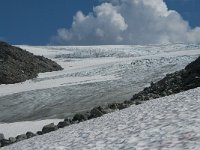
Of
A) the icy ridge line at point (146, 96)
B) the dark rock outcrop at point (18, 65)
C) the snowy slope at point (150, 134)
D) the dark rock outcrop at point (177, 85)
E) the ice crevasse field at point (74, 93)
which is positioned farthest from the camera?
the dark rock outcrop at point (18, 65)

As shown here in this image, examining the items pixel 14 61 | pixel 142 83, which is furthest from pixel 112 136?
pixel 14 61

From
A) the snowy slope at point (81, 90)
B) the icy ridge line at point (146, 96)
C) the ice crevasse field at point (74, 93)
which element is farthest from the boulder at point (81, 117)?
the snowy slope at point (81, 90)

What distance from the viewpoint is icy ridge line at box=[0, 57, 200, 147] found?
1933cm

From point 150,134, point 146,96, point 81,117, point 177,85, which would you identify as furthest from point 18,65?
point 150,134

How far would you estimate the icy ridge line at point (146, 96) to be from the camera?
1933cm

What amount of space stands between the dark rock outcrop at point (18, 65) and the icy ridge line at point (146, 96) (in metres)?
28.1

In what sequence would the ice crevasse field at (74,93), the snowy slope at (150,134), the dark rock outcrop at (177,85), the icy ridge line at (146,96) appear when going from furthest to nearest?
the ice crevasse field at (74,93), the dark rock outcrop at (177,85), the icy ridge line at (146,96), the snowy slope at (150,134)

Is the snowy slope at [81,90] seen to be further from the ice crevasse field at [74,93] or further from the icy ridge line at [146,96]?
the icy ridge line at [146,96]

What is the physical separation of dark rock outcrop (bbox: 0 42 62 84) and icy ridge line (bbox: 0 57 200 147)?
2806 cm

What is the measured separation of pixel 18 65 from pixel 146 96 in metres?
36.6

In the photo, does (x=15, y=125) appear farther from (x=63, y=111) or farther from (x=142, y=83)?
(x=142, y=83)

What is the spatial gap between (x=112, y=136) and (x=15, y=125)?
1510cm

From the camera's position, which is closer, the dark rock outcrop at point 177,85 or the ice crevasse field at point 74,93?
the dark rock outcrop at point 177,85

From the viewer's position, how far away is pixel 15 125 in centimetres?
2522
